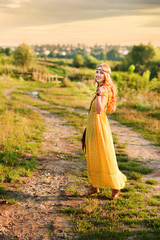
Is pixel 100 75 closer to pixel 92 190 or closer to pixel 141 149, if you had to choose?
pixel 92 190

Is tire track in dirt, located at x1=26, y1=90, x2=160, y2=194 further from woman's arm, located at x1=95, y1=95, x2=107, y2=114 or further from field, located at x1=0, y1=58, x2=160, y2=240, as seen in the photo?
woman's arm, located at x1=95, y1=95, x2=107, y2=114

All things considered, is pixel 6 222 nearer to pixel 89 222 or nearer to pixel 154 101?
pixel 89 222

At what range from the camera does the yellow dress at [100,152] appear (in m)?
4.05

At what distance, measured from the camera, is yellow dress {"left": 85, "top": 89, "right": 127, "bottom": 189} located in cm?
405

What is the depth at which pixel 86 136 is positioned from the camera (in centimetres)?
421

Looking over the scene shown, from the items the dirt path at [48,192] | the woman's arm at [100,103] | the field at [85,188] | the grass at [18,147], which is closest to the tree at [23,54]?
the field at [85,188]

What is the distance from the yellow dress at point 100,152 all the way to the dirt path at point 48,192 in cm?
63

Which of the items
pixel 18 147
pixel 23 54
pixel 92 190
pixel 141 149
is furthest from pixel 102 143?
pixel 23 54

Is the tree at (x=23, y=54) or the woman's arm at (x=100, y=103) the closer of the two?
the woman's arm at (x=100, y=103)

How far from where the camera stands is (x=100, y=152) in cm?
407

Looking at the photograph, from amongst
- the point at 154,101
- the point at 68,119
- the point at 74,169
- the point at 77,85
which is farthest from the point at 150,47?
the point at 74,169

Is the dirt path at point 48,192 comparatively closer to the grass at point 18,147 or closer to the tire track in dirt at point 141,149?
the tire track in dirt at point 141,149

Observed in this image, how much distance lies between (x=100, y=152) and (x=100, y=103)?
91 cm

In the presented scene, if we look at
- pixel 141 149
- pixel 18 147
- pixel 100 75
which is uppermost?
pixel 100 75
